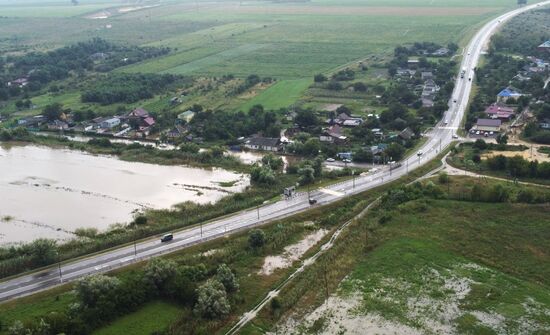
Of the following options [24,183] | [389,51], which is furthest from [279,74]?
[24,183]

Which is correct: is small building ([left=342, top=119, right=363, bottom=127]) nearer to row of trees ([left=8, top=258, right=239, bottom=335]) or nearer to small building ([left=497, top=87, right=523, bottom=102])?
small building ([left=497, top=87, right=523, bottom=102])

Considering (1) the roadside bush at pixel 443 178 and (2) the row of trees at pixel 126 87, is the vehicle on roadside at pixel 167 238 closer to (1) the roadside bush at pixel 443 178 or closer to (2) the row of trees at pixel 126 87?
(1) the roadside bush at pixel 443 178

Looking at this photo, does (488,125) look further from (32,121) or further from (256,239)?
(32,121)

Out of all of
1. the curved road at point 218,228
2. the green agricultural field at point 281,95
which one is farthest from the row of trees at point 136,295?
the green agricultural field at point 281,95

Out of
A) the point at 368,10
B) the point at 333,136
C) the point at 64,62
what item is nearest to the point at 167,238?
the point at 333,136

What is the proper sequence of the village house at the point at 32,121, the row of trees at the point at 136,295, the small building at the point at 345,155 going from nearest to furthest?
the row of trees at the point at 136,295 < the small building at the point at 345,155 < the village house at the point at 32,121

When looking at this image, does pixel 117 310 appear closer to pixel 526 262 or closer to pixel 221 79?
pixel 526 262
